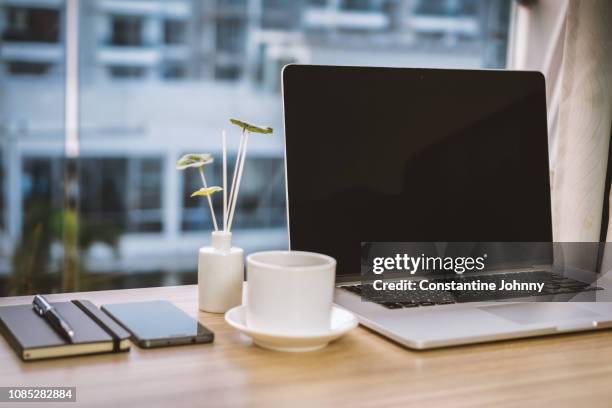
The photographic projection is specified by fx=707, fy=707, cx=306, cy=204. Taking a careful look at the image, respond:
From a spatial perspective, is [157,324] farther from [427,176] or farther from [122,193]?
[122,193]

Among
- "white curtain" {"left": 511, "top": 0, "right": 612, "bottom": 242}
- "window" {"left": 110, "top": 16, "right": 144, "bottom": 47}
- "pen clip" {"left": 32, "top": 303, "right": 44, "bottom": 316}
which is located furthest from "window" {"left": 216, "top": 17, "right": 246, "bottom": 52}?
"pen clip" {"left": 32, "top": 303, "right": 44, "bottom": 316}

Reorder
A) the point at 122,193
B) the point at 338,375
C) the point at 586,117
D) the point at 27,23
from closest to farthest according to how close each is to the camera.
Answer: the point at 338,375
the point at 586,117
the point at 27,23
the point at 122,193

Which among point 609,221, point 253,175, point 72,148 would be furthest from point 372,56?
point 609,221

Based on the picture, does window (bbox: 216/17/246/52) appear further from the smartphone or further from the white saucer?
the white saucer

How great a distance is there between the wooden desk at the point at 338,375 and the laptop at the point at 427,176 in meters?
0.10

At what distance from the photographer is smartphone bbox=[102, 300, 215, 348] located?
2.81 feet

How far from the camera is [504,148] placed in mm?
1163

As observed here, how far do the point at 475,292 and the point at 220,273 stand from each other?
389 millimetres

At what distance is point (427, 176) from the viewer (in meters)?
1.12

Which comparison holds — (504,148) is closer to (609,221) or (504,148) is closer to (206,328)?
(609,221)

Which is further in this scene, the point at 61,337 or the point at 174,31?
the point at 174,31

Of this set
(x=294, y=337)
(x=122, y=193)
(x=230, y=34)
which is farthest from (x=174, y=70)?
(x=294, y=337)

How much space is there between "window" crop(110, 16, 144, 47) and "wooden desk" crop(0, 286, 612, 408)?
8.31ft

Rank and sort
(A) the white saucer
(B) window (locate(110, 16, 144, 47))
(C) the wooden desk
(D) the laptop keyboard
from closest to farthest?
(C) the wooden desk → (A) the white saucer → (D) the laptop keyboard → (B) window (locate(110, 16, 144, 47))
